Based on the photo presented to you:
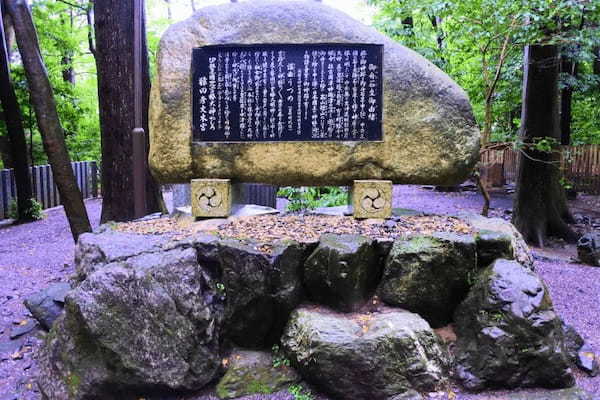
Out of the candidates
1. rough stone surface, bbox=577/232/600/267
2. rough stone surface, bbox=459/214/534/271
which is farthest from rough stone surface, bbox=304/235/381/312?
rough stone surface, bbox=577/232/600/267

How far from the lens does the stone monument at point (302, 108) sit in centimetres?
484

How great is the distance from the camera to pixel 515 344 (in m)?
3.48

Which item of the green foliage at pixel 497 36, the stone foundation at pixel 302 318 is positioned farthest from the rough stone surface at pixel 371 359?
the green foliage at pixel 497 36

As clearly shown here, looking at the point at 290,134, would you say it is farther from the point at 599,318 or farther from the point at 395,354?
the point at 599,318

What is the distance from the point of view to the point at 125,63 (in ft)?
23.0

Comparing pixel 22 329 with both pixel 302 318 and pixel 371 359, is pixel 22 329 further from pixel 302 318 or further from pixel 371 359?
pixel 371 359

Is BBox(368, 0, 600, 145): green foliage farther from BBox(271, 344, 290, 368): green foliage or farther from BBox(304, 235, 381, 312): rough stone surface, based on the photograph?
BBox(271, 344, 290, 368): green foliage

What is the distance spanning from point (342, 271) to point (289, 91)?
2108 millimetres

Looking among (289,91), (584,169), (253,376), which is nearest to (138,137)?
(289,91)

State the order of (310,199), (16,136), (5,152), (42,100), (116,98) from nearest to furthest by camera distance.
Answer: (42,100) < (116,98) < (310,199) < (16,136) < (5,152)

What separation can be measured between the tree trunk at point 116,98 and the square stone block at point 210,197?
109 inches

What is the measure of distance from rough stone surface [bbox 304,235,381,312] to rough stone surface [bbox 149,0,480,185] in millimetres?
1150

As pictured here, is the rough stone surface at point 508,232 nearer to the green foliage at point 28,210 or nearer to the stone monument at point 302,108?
the stone monument at point 302,108

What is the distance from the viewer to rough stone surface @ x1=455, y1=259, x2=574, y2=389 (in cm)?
347
